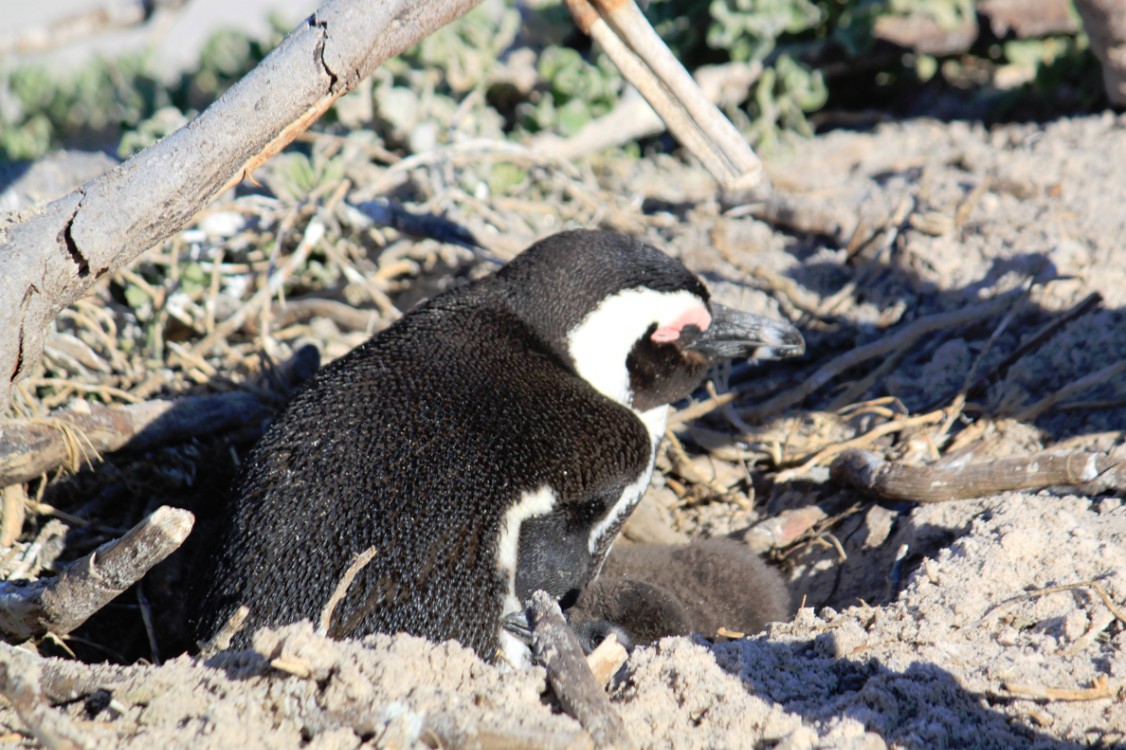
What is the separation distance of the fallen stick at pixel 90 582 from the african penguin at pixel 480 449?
19 cm

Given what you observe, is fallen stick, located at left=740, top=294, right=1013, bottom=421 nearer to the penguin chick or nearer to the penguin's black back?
the penguin chick

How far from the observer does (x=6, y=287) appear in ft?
5.48

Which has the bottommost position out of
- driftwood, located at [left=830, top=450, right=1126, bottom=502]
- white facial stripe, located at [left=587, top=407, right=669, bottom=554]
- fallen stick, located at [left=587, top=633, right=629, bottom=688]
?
driftwood, located at [left=830, top=450, right=1126, bottom=502]

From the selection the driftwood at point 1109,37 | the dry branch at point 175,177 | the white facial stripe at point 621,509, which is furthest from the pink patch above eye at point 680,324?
the driftwood at point 1109,37

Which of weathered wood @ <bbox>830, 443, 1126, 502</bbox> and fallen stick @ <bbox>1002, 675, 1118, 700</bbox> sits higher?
fallen stick @ <bbox>1002, 675, 1118, 700</bbox>

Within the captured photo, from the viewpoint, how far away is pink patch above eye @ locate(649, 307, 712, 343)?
8.24 ft

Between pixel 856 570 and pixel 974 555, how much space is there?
42 cm

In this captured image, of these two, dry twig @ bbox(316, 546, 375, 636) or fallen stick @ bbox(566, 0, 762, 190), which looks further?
fallen stick @ bbox(566, 0, 762, 190)

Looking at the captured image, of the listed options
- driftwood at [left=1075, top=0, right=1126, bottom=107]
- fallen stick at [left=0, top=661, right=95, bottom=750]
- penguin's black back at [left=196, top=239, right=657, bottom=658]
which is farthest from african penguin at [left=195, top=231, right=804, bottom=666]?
driftwood at [left=1075, top=0, right=1126, bottom=107]

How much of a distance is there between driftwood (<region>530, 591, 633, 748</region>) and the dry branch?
92cm

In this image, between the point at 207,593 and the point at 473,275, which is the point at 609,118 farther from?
the point at 207,593

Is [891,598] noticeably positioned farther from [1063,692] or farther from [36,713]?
[36,713]

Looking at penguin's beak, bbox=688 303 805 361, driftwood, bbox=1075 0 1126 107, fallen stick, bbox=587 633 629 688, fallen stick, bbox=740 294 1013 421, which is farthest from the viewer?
driftwood, bbox=1075 0 1126 107

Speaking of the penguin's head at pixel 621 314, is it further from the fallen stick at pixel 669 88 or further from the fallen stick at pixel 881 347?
the fallen stick at pixel 881 347
